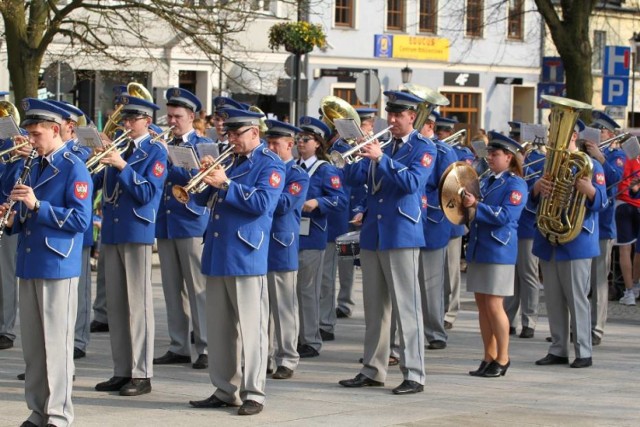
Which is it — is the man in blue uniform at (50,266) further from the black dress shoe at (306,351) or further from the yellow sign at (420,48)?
the yellow sign at (420,48)

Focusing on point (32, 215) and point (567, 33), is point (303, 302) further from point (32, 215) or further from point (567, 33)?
point (567, 33)

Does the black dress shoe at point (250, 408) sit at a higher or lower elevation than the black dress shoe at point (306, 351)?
higher

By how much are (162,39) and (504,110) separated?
13291mm

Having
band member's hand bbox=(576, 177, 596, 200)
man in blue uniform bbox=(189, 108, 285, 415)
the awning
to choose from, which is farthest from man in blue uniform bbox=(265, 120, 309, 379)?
the awning

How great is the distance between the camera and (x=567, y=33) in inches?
873

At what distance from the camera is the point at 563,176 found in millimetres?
12375

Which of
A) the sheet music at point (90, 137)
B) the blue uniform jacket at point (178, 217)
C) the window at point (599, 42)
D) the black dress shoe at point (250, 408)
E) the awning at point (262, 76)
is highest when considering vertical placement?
the window at point (599, 42)

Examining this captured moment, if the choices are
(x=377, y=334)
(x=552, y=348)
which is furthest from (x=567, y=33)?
(x=377, y=334)

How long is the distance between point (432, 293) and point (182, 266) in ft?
8.46

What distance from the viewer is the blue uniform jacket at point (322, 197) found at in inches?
508

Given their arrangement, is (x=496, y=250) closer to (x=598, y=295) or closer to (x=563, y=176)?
(x=563, y=176)

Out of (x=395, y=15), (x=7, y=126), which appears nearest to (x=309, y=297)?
(x=7, y=126)

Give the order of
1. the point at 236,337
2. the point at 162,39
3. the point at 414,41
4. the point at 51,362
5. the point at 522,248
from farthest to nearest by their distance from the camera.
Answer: the point at 414,41
the point at 162,39
the point at 522,248
the point at 236,337
the point at 51,362

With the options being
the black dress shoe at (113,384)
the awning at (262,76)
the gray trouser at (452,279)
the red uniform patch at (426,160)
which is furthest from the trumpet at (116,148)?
the awning at (262,76)
